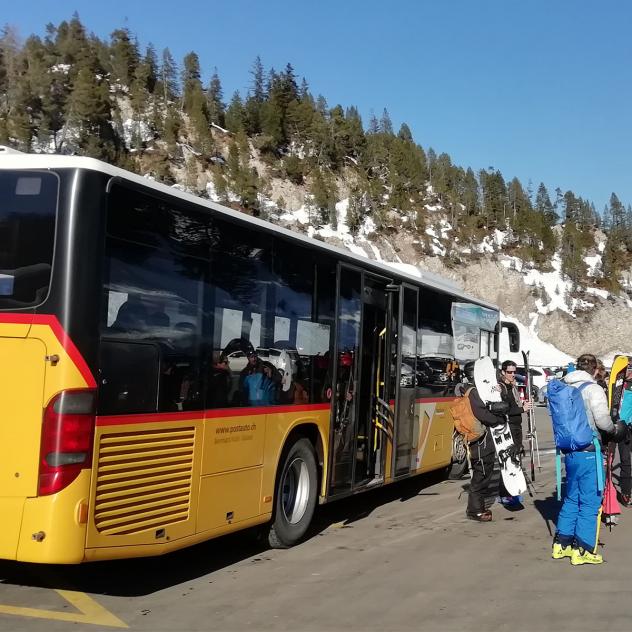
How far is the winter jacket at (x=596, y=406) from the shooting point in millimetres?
6941

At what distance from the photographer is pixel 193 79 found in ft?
392

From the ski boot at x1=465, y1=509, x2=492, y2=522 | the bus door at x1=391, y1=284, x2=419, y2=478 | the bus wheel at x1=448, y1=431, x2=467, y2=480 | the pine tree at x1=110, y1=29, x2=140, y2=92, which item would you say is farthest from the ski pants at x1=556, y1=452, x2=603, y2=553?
the pine tree at x1=110, y1=29, x2=140, y2=92

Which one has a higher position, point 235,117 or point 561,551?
point 235,117

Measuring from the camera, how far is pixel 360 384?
8766 millimetres

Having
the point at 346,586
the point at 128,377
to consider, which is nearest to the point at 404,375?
the point at 346,586

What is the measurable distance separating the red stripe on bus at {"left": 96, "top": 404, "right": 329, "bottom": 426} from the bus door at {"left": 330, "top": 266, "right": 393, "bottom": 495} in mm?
822

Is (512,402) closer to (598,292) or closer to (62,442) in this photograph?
(62,442)

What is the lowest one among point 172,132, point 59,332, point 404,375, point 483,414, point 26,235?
point 483,414

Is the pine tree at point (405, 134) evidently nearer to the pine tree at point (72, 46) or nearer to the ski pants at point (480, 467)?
the pine tree at point (72, 46)

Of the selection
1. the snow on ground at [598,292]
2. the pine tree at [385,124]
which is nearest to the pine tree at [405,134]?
the pine tree at [385,124]

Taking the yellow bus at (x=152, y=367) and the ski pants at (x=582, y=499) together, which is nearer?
the yellow bus at (x=152, y=367)

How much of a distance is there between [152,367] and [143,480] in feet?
2.53

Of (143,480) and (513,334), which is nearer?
(143,480)

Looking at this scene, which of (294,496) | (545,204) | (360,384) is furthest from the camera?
(545,204)
